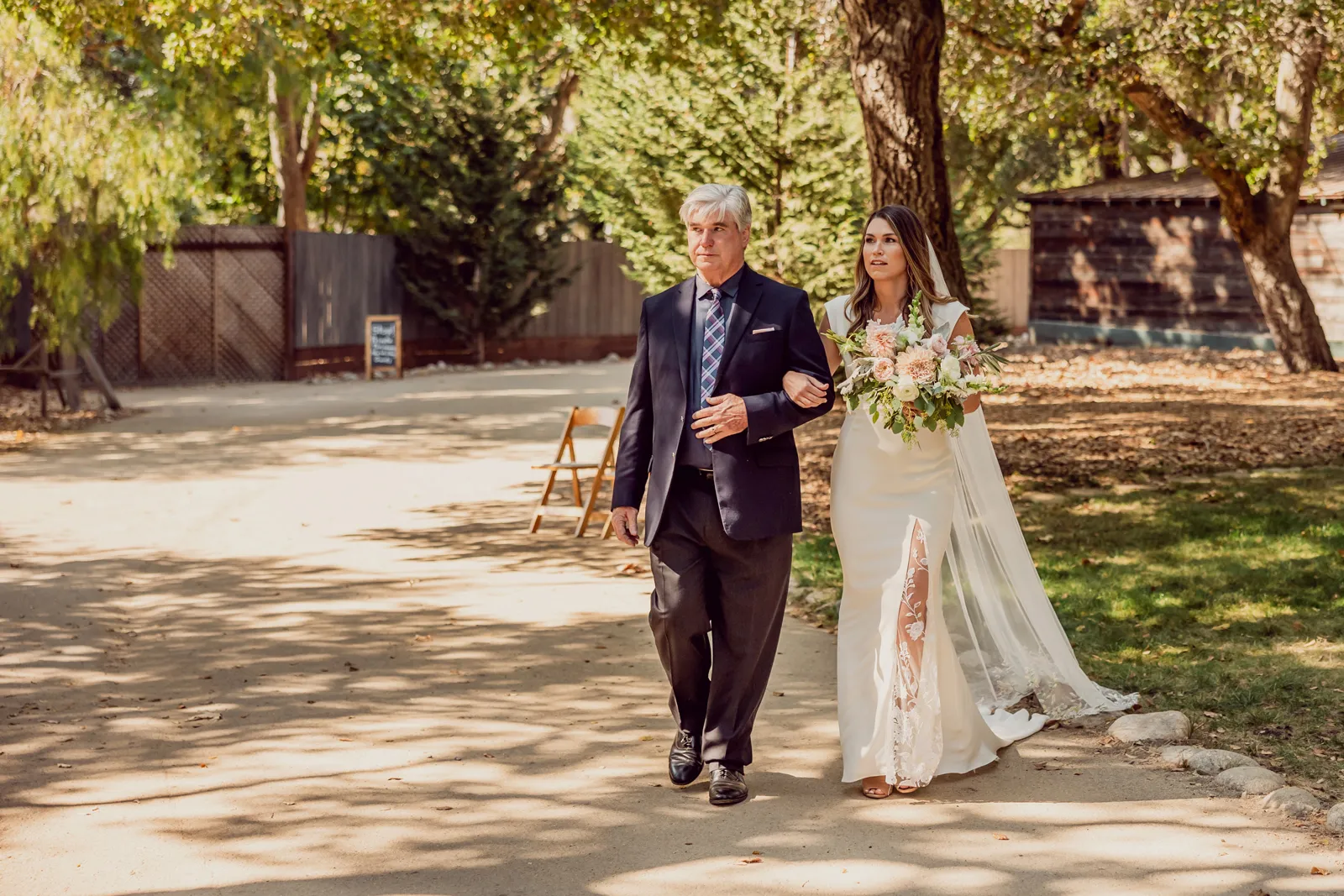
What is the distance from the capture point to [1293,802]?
5.39m

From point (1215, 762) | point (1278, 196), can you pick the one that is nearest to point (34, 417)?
point (1215, 762)

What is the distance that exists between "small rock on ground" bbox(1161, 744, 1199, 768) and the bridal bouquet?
152 cm

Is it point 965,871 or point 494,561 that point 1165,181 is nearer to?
point 494,561

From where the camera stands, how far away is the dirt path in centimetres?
496

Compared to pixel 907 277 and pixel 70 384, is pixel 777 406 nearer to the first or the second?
pixel 907 277

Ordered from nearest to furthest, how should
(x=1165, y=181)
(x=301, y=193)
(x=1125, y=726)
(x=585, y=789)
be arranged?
(x=585, y=789) → (x=1125, y=726) → (x=301, y=193) → (x=1165, y=181)

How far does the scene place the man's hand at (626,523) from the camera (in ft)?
18.9

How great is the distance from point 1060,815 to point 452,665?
3.31 m

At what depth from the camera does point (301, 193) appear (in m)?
27.7

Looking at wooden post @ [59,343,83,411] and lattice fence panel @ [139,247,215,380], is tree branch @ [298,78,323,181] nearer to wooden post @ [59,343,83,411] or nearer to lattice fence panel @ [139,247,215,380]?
lattice fence panel @ [139,247,215,380]

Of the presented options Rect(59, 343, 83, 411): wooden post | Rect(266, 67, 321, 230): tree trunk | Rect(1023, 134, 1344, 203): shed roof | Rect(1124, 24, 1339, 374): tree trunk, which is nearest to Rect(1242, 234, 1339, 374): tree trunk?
Rect(1124, 24, 1339, 374): tree trunk

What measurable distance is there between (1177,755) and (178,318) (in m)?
19.4

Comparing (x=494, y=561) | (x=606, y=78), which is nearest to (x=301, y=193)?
(x=606, y=78)

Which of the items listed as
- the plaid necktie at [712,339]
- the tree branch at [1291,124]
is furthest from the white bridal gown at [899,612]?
the tree branch at [1291,124]
